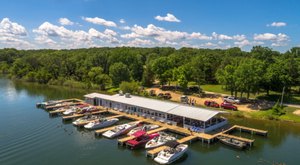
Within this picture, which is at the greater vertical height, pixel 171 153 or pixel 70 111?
pixel 70 111

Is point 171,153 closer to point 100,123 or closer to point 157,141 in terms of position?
point 157,141

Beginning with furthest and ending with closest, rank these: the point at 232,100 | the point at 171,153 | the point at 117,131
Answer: the point at 232,100, the point at 117,131, the point at 171,153

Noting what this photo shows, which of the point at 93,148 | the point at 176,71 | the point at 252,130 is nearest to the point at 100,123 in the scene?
the point at 93,148

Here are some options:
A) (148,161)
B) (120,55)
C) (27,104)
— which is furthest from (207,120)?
(120,55)

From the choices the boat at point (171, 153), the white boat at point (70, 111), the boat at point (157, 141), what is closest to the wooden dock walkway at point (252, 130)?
the boat at point (157, 141)

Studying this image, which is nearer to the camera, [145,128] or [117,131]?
[117,131]
